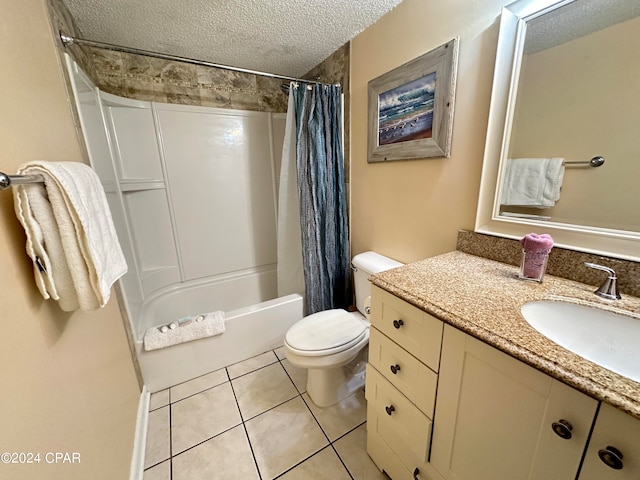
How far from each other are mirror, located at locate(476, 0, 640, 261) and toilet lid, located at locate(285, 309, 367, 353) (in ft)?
2.75

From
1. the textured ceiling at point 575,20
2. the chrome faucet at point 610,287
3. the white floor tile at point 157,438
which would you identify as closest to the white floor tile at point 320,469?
the white floor tile at point 157,438

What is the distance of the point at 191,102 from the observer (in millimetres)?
2008

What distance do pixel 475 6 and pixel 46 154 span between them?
161cm

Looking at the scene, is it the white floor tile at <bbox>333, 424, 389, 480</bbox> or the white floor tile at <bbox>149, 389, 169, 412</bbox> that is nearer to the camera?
the white floor tile at <bbox>333, 424, 389, 480</bbox>

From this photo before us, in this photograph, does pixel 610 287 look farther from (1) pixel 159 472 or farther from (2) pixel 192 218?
(2) pixel 192 218

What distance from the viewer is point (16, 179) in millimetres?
511

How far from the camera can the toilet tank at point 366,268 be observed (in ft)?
4.85

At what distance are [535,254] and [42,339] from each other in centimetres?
142

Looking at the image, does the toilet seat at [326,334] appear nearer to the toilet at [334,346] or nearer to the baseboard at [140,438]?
the toilet at [334,346]

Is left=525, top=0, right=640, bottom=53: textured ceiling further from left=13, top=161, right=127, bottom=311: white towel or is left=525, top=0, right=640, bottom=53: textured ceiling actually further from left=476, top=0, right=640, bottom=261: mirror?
left=13, top=161, right=127, bottom=311: white towel

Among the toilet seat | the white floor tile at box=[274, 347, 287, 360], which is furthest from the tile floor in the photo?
the toilet seat

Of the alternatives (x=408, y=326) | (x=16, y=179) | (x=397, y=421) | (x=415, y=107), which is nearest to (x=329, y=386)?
(x=397, y=421)

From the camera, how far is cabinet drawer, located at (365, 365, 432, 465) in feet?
2.68

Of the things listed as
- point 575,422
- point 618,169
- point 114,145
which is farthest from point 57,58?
point 618,169
